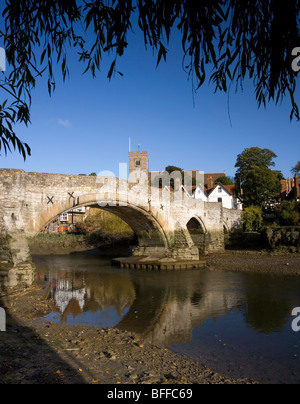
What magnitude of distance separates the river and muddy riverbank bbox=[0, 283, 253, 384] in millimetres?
804

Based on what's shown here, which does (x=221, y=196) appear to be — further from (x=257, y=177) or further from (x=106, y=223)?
(x=106, y=223)

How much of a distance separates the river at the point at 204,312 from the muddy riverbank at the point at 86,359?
0.80 m

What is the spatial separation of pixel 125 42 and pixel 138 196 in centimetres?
1611

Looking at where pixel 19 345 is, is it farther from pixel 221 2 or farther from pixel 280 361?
pixel 221 2

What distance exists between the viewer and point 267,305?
10.8m

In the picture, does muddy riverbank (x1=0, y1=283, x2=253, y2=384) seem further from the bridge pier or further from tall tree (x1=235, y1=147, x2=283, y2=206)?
tall tree (x1=235, y1=147, x2=283, y2=206)

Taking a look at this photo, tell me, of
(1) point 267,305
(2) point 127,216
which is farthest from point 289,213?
(1) point 267,305

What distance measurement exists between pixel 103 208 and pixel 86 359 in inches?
546

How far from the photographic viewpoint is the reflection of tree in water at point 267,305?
28.8 feet

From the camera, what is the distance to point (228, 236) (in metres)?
30.2

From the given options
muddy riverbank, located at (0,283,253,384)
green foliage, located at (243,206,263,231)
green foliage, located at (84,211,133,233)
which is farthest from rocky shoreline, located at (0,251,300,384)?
green foliage, located at (243,206,263,231)

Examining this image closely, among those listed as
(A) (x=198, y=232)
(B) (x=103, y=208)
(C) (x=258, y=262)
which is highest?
(B) (x=103, y=208)
